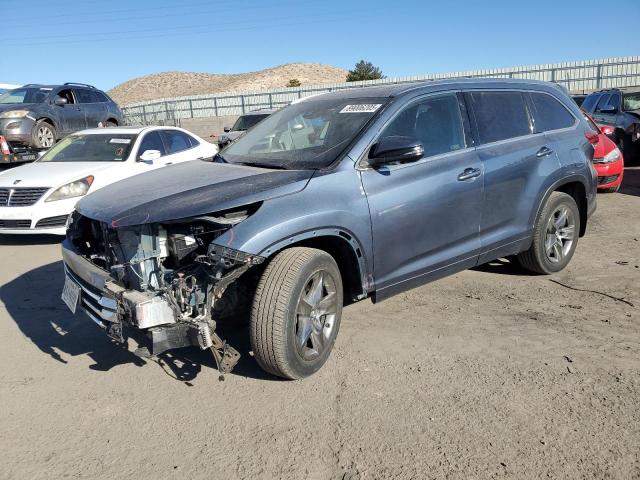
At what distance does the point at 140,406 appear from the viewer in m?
3.33

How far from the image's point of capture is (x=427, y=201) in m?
4.01

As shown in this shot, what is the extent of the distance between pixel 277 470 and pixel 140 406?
42.3 inches

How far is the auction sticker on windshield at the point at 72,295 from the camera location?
12.2 feet

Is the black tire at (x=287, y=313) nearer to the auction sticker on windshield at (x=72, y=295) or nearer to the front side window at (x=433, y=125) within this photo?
the front side window at (x=433, y=125)

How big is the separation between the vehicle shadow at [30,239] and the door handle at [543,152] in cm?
610

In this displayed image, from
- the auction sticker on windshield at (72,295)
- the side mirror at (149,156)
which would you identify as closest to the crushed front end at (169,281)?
the auction sticker on windshield at (72,295)

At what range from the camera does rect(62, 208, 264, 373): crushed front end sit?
3.11 meters

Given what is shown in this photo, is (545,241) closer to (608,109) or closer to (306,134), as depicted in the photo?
(306,134)

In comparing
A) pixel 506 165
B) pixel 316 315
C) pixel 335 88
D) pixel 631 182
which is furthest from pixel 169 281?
pixel 335 88

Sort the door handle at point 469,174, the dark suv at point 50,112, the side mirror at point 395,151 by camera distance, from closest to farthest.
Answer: the side mirror at point 395,151
the door handle at point 469,174
the dark suv at point 50,112

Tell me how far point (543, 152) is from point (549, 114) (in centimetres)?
57

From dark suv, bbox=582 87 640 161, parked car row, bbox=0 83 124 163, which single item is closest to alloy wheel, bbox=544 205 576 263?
dark suv, bbox=582 87 640 161

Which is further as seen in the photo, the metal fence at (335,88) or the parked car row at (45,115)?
the metal fence at (335,88)

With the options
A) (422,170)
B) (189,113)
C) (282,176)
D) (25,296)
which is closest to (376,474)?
(282,176)
